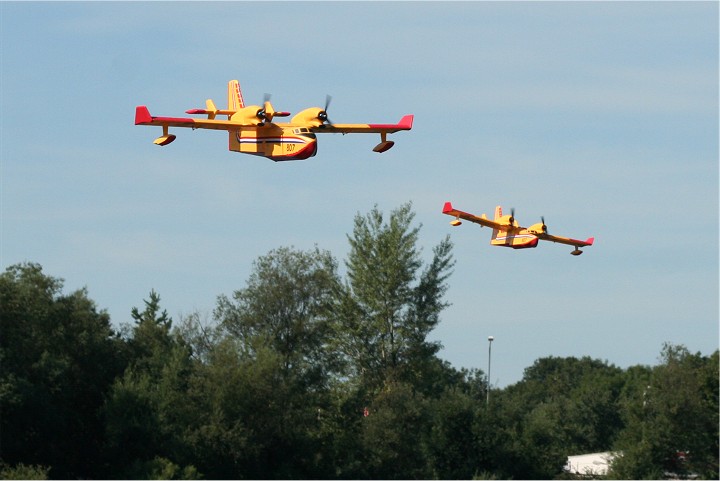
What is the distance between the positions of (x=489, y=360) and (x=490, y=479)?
933 inches

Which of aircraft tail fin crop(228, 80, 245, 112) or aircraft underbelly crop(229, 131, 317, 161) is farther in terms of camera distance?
aircraft tail fin crop(228, 80, 245, 112)

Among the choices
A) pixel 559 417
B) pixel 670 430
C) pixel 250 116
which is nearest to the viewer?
pixel 250 116

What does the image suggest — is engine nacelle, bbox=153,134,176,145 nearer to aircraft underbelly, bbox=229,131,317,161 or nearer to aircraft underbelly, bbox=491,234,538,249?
aircraft underbelly, bbox=229,131,317,161

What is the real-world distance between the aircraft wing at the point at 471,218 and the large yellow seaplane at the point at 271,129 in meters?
24.5

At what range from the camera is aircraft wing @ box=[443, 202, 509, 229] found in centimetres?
7319

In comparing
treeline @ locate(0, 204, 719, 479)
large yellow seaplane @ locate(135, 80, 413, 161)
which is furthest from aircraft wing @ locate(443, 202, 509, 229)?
large yellow seaplane @ locate(135, 80, 413, 161)

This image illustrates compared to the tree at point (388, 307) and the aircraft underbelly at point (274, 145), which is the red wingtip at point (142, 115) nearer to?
the aircraft underbelly at point (274, 145)

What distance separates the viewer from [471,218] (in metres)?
Result: 76.2

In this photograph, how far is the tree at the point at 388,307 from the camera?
8344 centimetres

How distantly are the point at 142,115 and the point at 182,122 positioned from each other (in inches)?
68.0

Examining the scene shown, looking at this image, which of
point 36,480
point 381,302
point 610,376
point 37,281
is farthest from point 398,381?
point 610,376

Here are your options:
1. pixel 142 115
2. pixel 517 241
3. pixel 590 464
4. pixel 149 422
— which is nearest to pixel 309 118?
pixel 142 115

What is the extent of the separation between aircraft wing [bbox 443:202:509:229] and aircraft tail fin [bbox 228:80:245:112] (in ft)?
75.4

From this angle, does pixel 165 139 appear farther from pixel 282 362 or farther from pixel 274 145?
pixel 282 362
